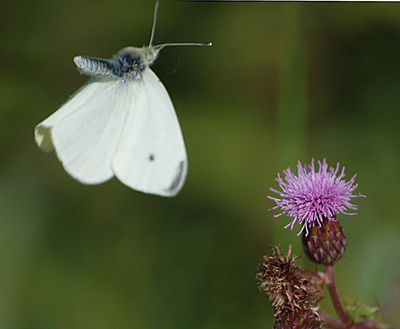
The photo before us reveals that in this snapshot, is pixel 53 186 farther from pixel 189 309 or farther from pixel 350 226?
pixel 350 226

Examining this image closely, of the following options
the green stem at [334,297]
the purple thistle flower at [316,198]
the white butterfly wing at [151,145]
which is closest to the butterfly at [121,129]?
the white butterfly wing at [151,145]

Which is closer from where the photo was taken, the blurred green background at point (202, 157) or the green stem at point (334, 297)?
the green stem at point (334, 297)

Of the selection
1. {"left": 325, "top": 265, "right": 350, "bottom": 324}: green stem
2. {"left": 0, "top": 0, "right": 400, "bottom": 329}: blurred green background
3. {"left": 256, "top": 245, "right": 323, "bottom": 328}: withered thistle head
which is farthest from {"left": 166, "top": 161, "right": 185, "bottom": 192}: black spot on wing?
{"left": 0, "top": 0, "right": 400, "bottom": 329}: blurred green background

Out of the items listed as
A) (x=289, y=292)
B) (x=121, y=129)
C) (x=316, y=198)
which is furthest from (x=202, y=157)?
(x=289, y=292)

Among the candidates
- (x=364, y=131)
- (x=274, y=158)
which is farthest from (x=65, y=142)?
(x=364, y=131)

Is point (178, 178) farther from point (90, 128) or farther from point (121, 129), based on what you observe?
point (90, 128)

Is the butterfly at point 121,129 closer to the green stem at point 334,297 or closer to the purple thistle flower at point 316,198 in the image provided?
the purple thistle flower at point 316,198
